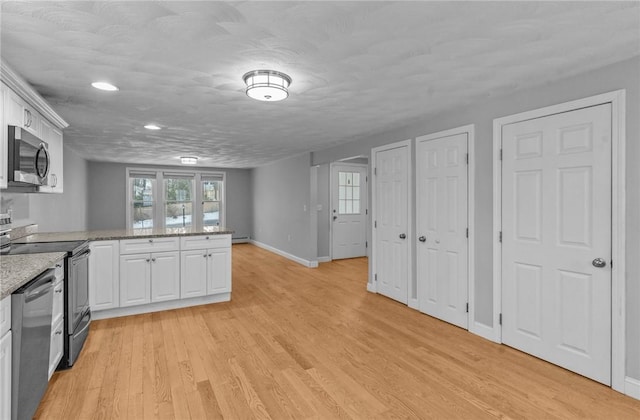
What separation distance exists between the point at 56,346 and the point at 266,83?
2459mm

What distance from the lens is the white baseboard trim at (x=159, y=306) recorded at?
3.66 m

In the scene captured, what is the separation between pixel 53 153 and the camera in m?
3.24

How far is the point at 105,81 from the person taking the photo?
2.56m

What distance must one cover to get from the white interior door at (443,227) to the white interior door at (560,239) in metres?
0.45

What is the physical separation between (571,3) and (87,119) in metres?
4.45

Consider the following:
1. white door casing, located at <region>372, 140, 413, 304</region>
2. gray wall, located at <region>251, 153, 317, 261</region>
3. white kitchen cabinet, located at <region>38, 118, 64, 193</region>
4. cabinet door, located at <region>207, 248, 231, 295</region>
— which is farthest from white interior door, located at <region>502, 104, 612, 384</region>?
white kitchen cabinet, located at <region>38, 118, 64, 193</region>

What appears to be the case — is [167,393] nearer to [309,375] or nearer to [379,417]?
[309,375]

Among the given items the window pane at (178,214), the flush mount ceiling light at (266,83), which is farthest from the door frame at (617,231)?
the window pane at (178,214)

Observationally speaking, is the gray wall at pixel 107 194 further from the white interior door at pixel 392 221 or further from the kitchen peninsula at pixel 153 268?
the white interior door at pixel 392 221

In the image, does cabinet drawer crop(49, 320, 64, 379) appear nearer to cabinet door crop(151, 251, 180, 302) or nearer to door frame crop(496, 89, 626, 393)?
cabinet door crop(151, 251, 180, 302)

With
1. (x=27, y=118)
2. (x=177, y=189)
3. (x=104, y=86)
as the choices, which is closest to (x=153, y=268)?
(x=27, y=118)

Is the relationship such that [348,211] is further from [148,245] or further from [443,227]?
[148,245]

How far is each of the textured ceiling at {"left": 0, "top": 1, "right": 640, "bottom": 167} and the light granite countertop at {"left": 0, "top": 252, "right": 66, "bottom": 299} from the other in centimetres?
133

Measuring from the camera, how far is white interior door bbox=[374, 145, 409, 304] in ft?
13.3
